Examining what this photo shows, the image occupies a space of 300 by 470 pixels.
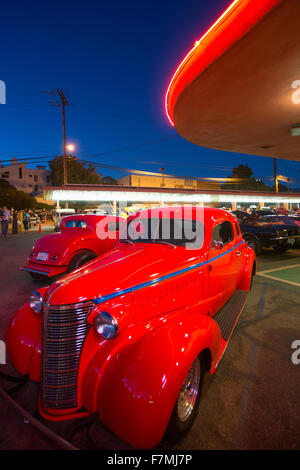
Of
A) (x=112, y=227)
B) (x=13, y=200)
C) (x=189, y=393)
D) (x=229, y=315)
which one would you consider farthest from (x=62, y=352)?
(x=13, y=200)

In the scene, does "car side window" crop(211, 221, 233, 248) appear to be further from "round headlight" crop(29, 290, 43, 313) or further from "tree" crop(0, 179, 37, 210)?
"tree" crop(0, 179, 37, 210)

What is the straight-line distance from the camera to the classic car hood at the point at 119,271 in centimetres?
211

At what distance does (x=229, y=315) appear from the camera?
3.51m

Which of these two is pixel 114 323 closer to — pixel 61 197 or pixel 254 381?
pixel 254 381

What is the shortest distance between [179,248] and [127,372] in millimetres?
1589

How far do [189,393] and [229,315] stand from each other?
158 cm

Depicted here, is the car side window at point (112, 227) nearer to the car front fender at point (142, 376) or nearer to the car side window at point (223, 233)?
the car side window at point (223, 233)

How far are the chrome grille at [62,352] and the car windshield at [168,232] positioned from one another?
5.00 ft

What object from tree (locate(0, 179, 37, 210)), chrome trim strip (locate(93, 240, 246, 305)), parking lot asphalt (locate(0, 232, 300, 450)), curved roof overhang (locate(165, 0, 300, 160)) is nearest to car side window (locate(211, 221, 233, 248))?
chrome trim strip (locate(93, 240, 246, 305))

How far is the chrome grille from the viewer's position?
75.9 inches

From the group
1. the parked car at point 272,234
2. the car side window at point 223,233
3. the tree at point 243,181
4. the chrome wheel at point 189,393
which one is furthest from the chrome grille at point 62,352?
the tree at point 243,181

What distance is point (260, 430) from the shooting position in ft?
6.70

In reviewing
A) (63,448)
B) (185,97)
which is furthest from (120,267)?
(185,97)

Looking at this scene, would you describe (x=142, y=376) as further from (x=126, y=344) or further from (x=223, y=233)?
(x=223, y=233)
